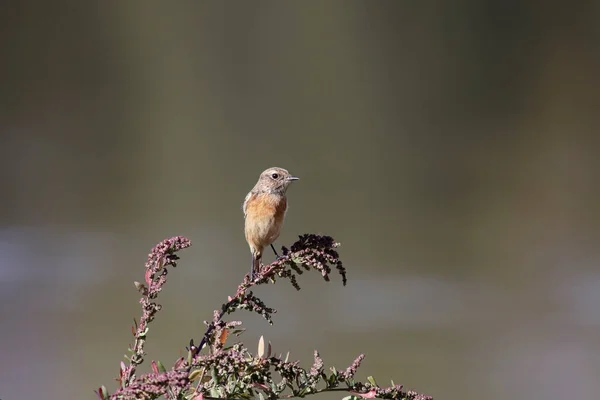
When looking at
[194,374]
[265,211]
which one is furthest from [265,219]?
[194,374]

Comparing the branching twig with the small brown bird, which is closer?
the branching twig

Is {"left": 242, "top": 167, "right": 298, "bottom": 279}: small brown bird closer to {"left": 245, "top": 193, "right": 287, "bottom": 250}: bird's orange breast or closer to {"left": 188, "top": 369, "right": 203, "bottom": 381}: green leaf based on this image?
{"left": 245, "top": 193, "right": 287, "bottom": 250}: bird's orange breast

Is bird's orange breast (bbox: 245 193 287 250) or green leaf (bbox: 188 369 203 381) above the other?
bird's orange breast (bbox: 245 193 287 250)

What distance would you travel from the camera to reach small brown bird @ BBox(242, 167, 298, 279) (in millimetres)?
1744

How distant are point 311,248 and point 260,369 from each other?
21 centimetres

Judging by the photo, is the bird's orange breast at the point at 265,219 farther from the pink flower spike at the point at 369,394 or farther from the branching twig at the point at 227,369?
the pink flower spike at the point at 369,394

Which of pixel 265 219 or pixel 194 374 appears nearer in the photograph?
pixel 194 374

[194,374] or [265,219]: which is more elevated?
[265,219]

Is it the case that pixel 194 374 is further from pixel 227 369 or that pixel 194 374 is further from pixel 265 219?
pixel 265 219

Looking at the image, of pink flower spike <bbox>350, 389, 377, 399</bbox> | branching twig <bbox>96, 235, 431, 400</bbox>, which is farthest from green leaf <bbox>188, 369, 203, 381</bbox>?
pink flower spike <bbox>350, 389, 377, 399</bbox>

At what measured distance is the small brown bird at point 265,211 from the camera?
174 centimetres

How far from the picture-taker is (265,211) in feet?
5.76

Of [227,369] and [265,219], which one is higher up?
[265,219]

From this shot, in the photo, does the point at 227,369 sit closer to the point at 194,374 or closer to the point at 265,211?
the point at 194,374
